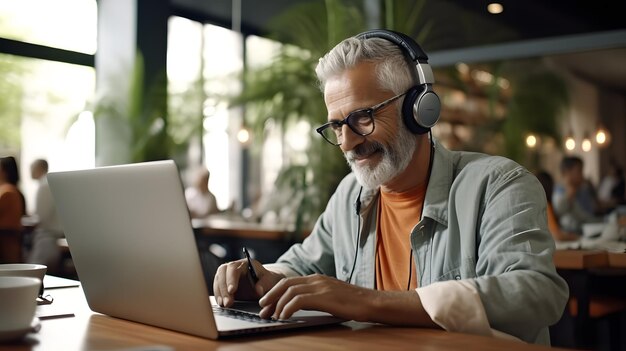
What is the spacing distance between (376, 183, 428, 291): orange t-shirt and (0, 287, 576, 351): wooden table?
42 centimetres

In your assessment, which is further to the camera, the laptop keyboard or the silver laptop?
the laptop keyboard

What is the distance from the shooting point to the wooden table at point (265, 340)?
1.05m

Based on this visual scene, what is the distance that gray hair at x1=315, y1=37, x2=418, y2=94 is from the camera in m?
1.63

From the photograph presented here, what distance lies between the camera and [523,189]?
4.67 ft

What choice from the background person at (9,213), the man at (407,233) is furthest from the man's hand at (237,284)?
the background person at (9,213)

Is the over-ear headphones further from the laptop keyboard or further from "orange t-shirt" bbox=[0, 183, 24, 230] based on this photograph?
"orange t-shirt" bbox=[0, 183, 24, 230]

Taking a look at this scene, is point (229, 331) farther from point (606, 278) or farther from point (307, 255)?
point (606, 278)

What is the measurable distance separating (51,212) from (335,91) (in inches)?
193

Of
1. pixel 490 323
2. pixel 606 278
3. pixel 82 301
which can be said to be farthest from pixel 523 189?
pixel 606 278

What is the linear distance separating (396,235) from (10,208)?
4157 millimetres

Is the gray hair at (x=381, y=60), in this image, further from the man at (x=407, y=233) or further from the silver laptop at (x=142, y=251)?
the silver laptop at (x=142, y=251)

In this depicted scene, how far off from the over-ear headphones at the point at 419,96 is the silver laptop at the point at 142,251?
0.56 meters

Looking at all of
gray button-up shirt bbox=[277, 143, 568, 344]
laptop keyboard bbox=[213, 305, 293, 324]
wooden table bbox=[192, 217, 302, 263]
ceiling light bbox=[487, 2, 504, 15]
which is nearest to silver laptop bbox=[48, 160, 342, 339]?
laptop keyboard bbox=[213, 305, 293, 324]

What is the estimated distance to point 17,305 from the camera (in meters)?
1.07
